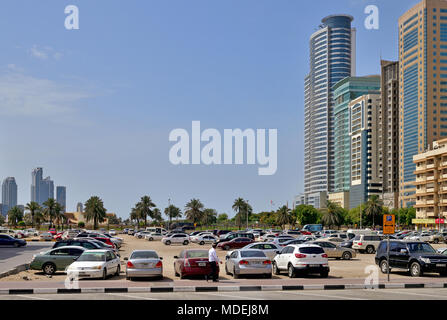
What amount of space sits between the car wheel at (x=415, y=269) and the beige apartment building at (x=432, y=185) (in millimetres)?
98955

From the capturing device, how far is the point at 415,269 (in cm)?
2592

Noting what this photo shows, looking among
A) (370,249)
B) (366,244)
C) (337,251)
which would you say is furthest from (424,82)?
(337,251)

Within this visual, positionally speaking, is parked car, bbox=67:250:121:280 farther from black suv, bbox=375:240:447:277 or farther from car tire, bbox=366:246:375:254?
car tire, bbox=366:246:375:254

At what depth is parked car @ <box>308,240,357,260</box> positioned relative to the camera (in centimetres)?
3881

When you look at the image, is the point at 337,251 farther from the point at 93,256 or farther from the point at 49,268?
the point at 49,268

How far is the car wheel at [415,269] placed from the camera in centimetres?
2556

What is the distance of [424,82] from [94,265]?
156m

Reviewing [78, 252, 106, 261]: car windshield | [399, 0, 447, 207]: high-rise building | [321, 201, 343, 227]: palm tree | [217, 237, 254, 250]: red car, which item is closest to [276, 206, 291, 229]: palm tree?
[321, 201, 343, 227]: palm tree

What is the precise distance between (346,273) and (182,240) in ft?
130

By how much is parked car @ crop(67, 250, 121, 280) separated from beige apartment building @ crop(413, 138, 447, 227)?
4188 inches

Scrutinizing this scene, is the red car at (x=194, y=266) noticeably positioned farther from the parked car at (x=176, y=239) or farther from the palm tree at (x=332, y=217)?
the palm tree at (x=332, y=217)

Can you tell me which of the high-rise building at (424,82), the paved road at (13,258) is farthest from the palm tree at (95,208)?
the high-rise building at (424,82)

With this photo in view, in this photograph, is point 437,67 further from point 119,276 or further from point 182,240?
point 119,276
